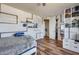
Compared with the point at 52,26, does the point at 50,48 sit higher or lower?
lower

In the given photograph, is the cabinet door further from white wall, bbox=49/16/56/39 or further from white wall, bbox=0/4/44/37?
white wall, bbox=0/4/44/37

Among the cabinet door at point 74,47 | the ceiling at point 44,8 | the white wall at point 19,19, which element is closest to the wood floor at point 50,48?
the cabinet door at point 74,47

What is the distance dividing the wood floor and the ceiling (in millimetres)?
615

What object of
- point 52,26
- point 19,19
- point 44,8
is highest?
point 44,8

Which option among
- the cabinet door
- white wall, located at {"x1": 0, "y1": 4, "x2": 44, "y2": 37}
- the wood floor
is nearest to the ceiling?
white wall, located at {"x1": 0, "y1": 4, "x2": 44, "y2": 37}

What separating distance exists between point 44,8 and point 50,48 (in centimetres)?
85

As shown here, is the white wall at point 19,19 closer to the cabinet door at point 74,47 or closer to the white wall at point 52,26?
the white wall at point 52,26

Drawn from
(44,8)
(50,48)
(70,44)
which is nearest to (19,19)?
(44,8)

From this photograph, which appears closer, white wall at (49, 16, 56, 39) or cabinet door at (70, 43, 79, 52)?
cabinet door at (70, 43, 79, 52)

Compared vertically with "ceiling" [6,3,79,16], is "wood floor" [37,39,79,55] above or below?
below

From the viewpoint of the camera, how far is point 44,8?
1694 millimetres

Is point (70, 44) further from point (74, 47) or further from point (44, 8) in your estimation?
point (44, 8)

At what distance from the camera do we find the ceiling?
1543 millimetres

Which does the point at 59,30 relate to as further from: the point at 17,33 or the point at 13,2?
the point at 13,2
